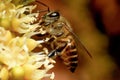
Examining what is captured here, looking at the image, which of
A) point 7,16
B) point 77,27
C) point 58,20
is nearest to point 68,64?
point 58,20

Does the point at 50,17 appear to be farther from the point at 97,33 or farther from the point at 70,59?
the point at 97,33

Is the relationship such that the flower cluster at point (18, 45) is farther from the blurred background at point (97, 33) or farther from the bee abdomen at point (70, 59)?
the blurred background at point (97, 33)

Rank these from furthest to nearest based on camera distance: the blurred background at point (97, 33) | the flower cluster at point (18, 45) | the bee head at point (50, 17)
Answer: the blurred background at point (97, 33) < the bee head at point (50, 17) < the flower cluster at point (18, 45)

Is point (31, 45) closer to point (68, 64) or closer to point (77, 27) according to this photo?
point (68, 64)

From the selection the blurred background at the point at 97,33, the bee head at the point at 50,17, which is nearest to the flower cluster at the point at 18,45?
the bee head at the point at 50,17

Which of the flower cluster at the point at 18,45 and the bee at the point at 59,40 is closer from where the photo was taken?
the flower cluster at the point at 18,45

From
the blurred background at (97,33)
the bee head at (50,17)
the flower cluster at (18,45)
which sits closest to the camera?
the flower cluster at (18,45)

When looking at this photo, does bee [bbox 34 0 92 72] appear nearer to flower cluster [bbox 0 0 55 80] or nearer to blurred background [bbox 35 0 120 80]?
flower cluster [bbox 0 0 55 80]
